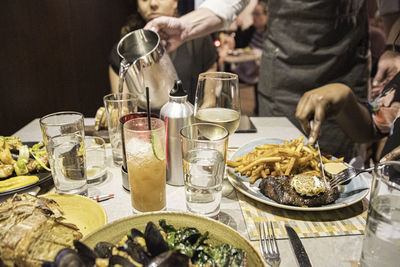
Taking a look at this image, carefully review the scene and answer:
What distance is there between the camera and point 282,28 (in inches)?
104

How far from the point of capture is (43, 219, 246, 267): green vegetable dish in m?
0.61

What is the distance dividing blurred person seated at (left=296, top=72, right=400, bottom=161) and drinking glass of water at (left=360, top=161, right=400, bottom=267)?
0.77 metres

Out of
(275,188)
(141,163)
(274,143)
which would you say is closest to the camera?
(141,163)

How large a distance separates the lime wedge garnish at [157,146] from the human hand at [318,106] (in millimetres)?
815

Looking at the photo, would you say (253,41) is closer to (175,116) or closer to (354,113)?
(354,113)

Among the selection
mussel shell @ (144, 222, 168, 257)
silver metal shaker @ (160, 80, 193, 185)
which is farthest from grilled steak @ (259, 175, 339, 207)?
mussel shell @ (144, 222, 168, 257)

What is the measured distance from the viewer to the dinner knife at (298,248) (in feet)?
2.90

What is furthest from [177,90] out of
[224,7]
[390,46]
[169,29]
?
[390,46]

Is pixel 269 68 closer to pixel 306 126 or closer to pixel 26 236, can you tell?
pixel 306 126

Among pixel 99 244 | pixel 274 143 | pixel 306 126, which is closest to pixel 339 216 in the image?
pixel 274 143

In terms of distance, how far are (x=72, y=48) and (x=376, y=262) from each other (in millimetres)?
3718

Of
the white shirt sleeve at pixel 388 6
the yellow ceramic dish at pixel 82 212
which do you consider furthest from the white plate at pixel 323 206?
the white shirt sleeve at pixel 388 6

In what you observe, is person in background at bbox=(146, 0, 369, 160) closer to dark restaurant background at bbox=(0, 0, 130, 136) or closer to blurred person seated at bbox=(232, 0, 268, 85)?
dark restaurant background at bbox=(0, 0, 130, 136)

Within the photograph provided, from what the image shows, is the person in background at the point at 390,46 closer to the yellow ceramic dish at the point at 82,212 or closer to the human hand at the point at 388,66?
the human hand at the point at 388,66
